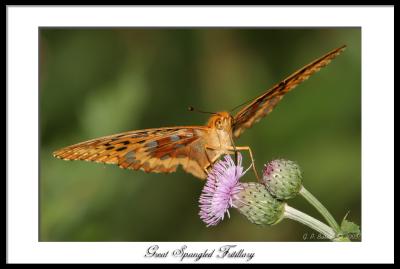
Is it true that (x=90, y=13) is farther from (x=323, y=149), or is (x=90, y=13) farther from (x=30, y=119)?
(x=323, y=149)

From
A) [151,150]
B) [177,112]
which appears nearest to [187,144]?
[151,150]

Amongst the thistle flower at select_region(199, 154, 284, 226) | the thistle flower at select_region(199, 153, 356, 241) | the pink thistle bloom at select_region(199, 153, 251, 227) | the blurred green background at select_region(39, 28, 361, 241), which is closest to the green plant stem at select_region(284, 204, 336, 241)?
the thistle flower at select_region(199, 153, 356, 241)

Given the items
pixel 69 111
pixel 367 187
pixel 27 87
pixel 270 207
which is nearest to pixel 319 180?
pixel 367 187

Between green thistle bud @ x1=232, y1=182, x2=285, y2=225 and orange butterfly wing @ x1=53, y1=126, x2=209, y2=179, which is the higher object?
orange butterfly wing @ x1=53, y1=126, x2=209, y2=179

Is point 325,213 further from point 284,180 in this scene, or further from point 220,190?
point 220,190

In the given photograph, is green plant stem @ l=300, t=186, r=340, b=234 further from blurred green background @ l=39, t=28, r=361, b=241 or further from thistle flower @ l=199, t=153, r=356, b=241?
blurred green background @ l=39, t=28, r=361, b=241

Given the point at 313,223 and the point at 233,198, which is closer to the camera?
the point at 313,223
